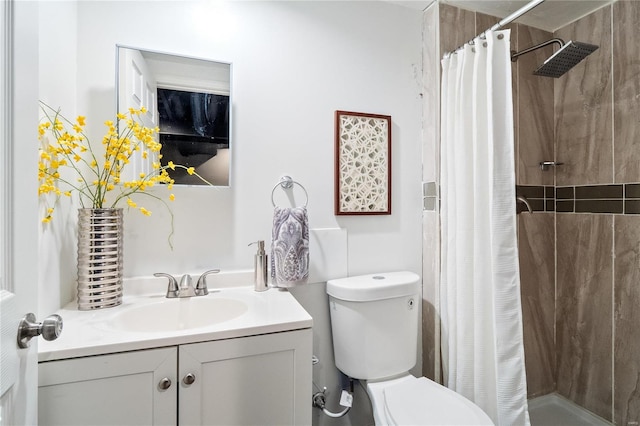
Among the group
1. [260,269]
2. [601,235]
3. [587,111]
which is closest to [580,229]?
[601,235]

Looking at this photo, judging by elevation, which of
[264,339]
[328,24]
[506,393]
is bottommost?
[506,393]

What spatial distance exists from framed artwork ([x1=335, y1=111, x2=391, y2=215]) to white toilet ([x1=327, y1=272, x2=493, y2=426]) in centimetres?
36

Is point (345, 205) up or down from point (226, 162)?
down

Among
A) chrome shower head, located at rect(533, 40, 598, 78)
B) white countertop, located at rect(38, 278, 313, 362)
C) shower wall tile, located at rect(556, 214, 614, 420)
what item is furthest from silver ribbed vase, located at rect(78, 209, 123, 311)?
shower wall tile, located at rect(556, 214, 614, 420)

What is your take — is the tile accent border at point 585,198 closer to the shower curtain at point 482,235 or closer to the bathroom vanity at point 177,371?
the shower curtain at point 482,235

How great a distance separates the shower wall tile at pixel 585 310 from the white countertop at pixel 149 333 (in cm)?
169

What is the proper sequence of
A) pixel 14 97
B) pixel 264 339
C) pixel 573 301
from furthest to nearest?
pixel 573 301 → pixel 264 339 → pixel 14 97

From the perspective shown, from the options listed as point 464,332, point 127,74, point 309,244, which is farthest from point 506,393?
point 127,74

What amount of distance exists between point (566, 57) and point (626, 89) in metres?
0.51

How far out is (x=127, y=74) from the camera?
1189mm

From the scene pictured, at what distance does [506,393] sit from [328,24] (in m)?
1.76

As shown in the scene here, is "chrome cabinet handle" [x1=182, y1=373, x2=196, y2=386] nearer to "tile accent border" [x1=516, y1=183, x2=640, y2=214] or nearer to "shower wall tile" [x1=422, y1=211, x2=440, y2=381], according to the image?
"shower wall tile" [x1=422, y1=211, x2=440, y2=381]

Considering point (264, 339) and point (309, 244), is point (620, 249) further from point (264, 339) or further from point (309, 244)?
point (264, 339)

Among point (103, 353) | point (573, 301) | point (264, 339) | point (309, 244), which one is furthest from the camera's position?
point (573, 301)
